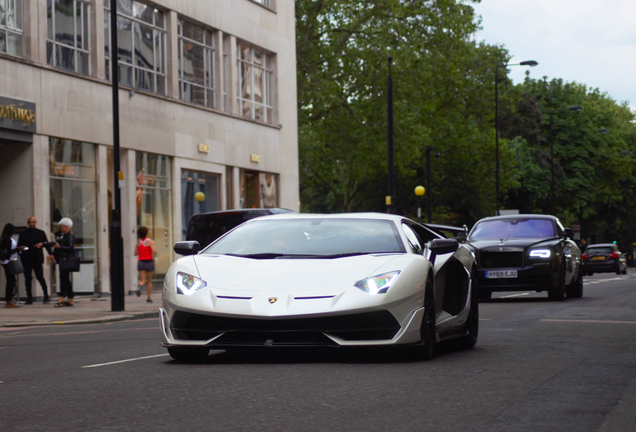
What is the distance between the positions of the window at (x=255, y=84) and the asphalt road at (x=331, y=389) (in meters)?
26.6

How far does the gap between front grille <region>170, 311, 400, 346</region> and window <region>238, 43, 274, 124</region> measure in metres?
29.1

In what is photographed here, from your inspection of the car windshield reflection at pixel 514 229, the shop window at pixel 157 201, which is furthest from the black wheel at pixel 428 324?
the shop window at pixel 157 201

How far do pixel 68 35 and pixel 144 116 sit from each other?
3.91 meters

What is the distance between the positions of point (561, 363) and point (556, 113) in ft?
236

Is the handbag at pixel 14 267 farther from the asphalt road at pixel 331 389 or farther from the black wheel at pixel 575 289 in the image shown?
the asphalt road at pixel 331 389

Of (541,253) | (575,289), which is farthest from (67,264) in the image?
(575,289)

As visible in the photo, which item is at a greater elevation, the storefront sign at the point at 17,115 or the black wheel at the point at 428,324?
the storefront sign at the point at 17,115

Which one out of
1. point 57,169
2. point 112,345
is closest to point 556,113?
point 57,169

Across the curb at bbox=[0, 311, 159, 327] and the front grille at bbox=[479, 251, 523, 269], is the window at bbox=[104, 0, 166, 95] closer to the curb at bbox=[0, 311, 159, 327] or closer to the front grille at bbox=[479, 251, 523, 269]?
the curb at bbox=[0, 311, 159, 327]

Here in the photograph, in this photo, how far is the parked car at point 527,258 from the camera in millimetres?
19828

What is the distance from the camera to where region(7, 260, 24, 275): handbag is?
22.3 m

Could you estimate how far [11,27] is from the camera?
25.3 meters

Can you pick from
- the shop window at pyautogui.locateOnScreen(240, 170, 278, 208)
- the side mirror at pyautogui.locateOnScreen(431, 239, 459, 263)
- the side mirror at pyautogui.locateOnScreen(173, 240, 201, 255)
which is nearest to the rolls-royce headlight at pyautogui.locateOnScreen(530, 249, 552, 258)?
the side mirror at pyautogui.locateOnScreen(431, 239, 459, 263)

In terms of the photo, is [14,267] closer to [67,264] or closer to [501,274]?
[67,264]
